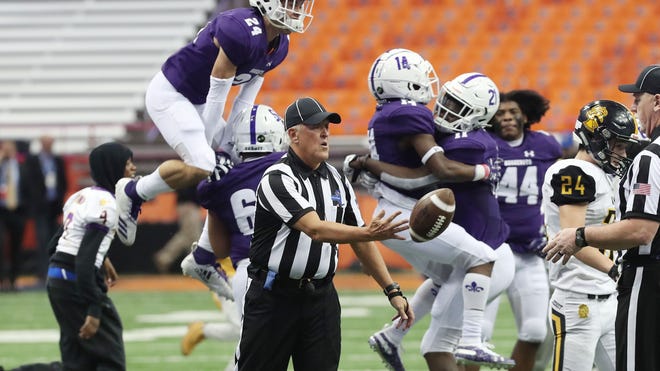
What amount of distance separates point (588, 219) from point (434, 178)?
1075 mm

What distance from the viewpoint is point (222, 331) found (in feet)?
27.5

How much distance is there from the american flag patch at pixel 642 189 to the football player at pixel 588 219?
699 mm

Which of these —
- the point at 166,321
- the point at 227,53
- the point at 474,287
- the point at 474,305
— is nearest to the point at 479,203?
the point at 474,287

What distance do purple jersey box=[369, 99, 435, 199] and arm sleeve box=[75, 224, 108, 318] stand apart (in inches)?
67.6

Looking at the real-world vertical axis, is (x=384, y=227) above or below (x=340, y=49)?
below

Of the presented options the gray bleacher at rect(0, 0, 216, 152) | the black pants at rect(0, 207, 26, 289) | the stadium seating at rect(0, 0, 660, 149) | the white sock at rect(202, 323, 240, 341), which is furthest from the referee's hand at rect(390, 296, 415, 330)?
the gray bleacher at rect(0, 0, 216, 152)

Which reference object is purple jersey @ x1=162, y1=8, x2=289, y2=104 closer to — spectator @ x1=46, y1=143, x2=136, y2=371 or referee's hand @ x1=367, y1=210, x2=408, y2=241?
spectator @ x1=46, y1=143, x2=136, y2=371

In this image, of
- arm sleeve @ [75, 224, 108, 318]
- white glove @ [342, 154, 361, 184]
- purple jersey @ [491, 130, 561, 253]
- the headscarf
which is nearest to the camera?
arm sleeve @ [75, 224, 108, 318]

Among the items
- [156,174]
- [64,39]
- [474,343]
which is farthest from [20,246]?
[474,343]

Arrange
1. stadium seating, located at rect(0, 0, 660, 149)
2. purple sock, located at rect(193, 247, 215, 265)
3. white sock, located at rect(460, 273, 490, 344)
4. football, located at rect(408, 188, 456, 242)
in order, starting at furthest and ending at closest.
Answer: stadium seating, located at rect(0, 0, 660, 149), purple sock, located at rect(193, 247, 215, 265), white sock, located at rect(460, 273, 490, 344), football, located at rect(408, 188, 456, 242)

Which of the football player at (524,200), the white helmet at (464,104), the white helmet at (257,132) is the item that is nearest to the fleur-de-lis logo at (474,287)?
the white helmet at (464,104)

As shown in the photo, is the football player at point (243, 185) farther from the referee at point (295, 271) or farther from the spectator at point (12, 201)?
the spectator at point (12, 201)

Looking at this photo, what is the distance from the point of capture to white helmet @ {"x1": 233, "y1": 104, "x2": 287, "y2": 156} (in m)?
6.91

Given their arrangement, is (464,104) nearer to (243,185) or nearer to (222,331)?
(243,185)
